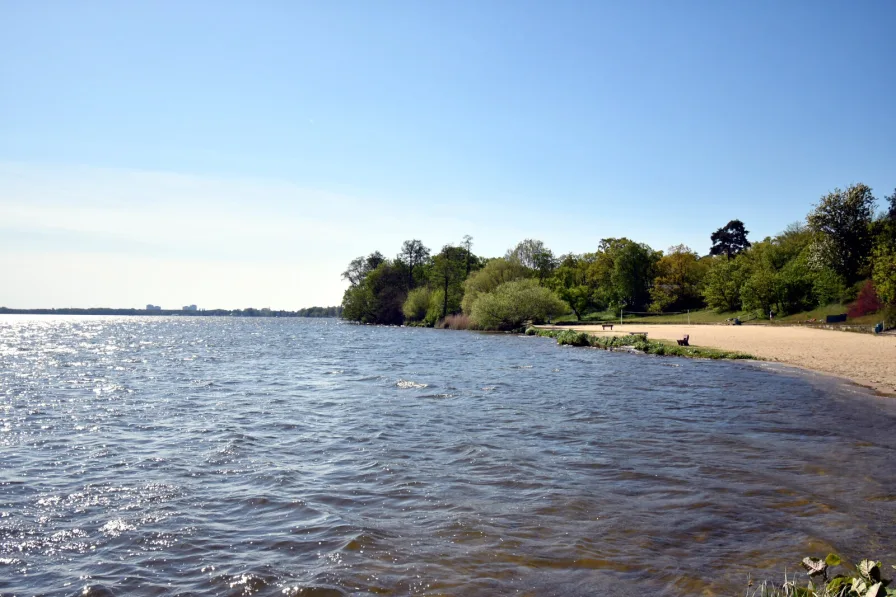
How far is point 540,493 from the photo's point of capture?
8.62 metres

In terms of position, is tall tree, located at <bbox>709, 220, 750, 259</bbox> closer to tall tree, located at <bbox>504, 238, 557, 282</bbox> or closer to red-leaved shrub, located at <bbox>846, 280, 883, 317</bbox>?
tall tree, located at <bbox>504, 238, 557, 282</bbox>

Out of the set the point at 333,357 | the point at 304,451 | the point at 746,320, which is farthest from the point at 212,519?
the point at 746,320

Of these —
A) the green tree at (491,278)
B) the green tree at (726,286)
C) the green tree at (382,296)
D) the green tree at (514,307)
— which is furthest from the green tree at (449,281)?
the green tree at (726,286)

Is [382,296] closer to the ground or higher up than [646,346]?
higher up

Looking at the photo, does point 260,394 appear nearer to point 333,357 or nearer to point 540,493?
point 540,493

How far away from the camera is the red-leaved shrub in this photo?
50344 millimetres

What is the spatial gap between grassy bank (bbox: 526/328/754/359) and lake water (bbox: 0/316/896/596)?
12.4m

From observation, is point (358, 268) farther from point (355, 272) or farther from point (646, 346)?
point (646, 346)

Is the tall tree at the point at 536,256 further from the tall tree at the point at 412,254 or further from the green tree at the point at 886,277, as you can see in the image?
the green tree at the point at 886,277

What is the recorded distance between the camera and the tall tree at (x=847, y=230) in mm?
59344

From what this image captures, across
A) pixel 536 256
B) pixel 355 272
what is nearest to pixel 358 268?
pixel 355 272

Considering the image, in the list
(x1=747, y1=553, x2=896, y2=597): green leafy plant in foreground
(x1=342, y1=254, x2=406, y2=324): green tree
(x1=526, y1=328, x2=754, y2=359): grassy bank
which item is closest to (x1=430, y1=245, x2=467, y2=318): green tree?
(x1=342, y1=254, x2=406, y2=324): green tree

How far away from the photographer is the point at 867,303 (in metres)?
51.0

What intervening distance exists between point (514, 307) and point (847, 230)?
3519cm
